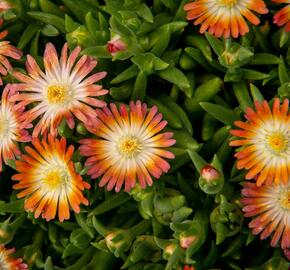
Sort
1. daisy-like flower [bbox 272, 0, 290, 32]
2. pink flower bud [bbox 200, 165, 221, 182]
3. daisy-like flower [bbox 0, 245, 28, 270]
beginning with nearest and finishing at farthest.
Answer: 1. pink flower bud [bbox 200, 165, 221, 182]
2. daisy-like flower [bbox 272, 0, 290, 32]
3. daisy-like flower [bbox 0, 245, 28, 270]

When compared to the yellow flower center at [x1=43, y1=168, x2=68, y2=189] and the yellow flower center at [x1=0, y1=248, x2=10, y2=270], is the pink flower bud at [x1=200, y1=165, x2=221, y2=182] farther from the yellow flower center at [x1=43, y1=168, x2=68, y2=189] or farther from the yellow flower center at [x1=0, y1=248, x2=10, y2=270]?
the yellow flower center at [x1=0, y1=248, x2=10, y2=270]

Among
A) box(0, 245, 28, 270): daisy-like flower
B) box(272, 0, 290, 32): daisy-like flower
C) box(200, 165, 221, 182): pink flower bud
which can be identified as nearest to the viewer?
box(200, 165, 221, 182): pink flower bud

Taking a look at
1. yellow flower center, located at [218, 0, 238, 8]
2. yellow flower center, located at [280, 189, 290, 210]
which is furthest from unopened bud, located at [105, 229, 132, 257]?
yellow flower center, located at [218, 0, 238, 8]

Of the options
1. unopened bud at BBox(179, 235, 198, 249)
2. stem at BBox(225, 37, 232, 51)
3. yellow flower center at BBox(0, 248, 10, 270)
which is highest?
stem at BBox(225, 37, 232, 51)

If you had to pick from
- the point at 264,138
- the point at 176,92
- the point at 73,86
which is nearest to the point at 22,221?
the point at 73,86

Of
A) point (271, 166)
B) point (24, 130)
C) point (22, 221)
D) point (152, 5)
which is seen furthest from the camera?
point (152, 5)

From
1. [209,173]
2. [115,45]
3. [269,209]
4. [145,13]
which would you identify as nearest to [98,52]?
[115,45]

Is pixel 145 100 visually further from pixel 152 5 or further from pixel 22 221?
pixel 22 221
